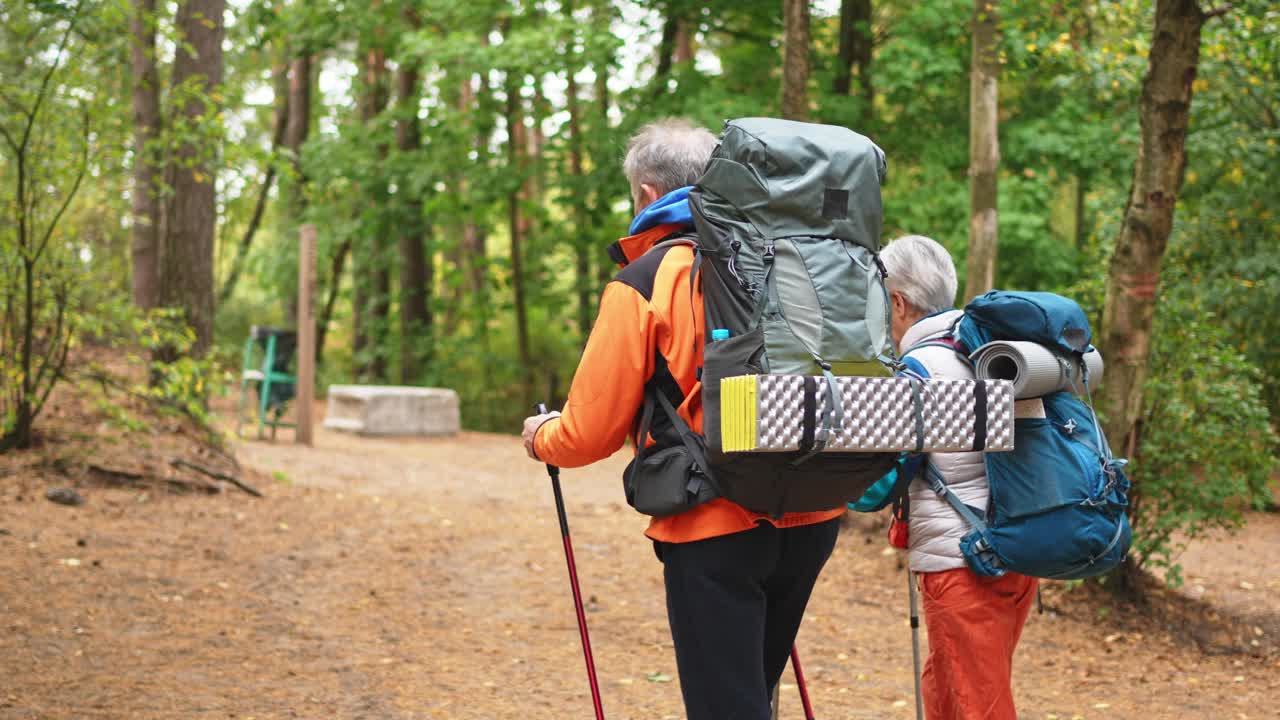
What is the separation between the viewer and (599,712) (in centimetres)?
313

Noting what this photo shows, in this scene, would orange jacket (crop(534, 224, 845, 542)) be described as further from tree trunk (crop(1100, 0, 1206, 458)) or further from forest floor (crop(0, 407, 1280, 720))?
tree trunk (crop(1100, 0, 1206, 458))

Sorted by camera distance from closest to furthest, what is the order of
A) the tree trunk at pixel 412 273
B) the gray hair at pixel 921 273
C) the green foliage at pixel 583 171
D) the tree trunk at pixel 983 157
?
1. the gray hair at pixel 921 273
2. the green foliage at pixel 583 171
3. the tree trunk at pixel 983 157
4. the tree trunk at pixel 412 273

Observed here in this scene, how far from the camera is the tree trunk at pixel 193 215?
33.1 feet

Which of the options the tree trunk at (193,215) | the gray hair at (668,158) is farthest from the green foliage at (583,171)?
the gray hair at (668,158)

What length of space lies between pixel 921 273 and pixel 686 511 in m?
1.07

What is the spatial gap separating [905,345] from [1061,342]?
1.34 feet

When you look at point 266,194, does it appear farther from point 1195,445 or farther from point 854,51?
point 1195,445

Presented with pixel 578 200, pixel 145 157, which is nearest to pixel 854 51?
pixel 578 200

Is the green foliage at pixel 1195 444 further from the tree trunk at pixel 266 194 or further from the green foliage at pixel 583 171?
the tree trunk at pixel 266 194

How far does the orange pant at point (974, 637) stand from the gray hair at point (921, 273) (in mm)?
730

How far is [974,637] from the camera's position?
3.07 meters

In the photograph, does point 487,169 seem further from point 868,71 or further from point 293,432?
point 868,71

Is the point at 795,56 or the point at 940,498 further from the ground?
the point at 795,56

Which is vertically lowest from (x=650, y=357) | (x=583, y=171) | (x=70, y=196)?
(x=650, y=357)
